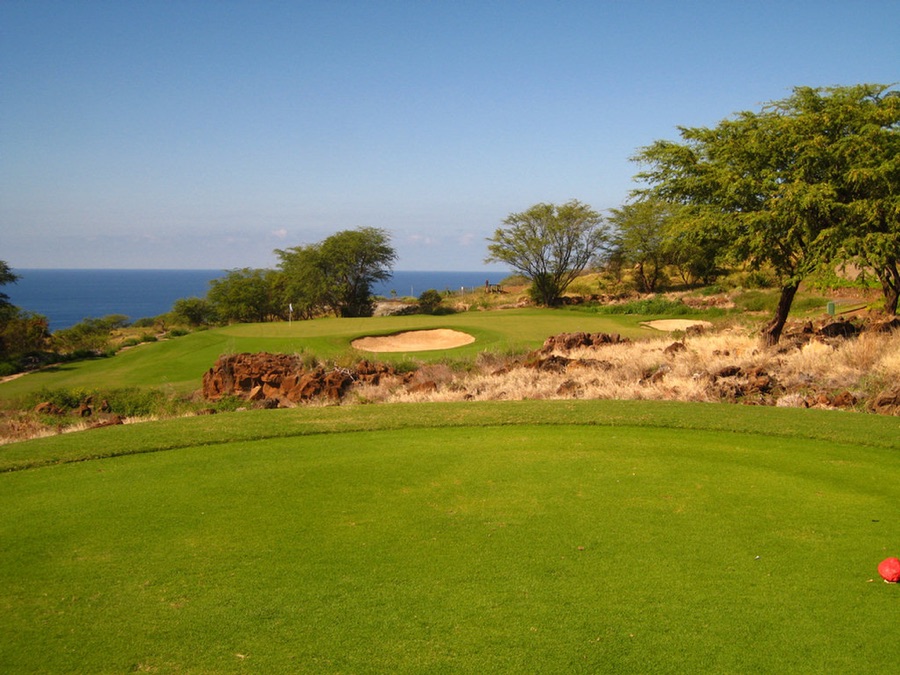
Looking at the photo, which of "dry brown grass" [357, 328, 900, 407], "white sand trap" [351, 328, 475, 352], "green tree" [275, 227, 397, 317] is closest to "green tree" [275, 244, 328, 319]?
"green tree" [275, 227, 397, 317]

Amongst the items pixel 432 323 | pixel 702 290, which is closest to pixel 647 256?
pixel 702 290

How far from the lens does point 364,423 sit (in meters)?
9.18

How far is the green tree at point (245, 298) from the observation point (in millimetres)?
45000

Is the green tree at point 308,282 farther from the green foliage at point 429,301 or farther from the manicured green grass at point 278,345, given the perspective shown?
the manicured green grass at point 278,345

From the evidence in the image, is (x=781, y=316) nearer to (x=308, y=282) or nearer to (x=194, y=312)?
(x=308, y=282)

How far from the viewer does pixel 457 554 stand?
15.6ft

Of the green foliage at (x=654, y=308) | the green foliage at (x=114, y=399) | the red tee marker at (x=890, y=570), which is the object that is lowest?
the green foliage at (x=114, y=399)

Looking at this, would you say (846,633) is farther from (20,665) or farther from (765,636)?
(20,665)

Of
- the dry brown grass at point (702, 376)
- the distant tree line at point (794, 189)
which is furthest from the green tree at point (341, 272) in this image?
the dry brown grass at point (702, 376)

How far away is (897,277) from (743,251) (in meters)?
4.15

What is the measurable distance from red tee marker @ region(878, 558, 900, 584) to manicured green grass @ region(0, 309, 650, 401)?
1514 cm

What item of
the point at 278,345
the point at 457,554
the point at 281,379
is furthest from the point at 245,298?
the point at 457,554

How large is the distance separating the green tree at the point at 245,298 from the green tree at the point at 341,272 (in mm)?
2552

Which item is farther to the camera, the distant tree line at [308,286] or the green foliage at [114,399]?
the distant tree line at [308,286]
